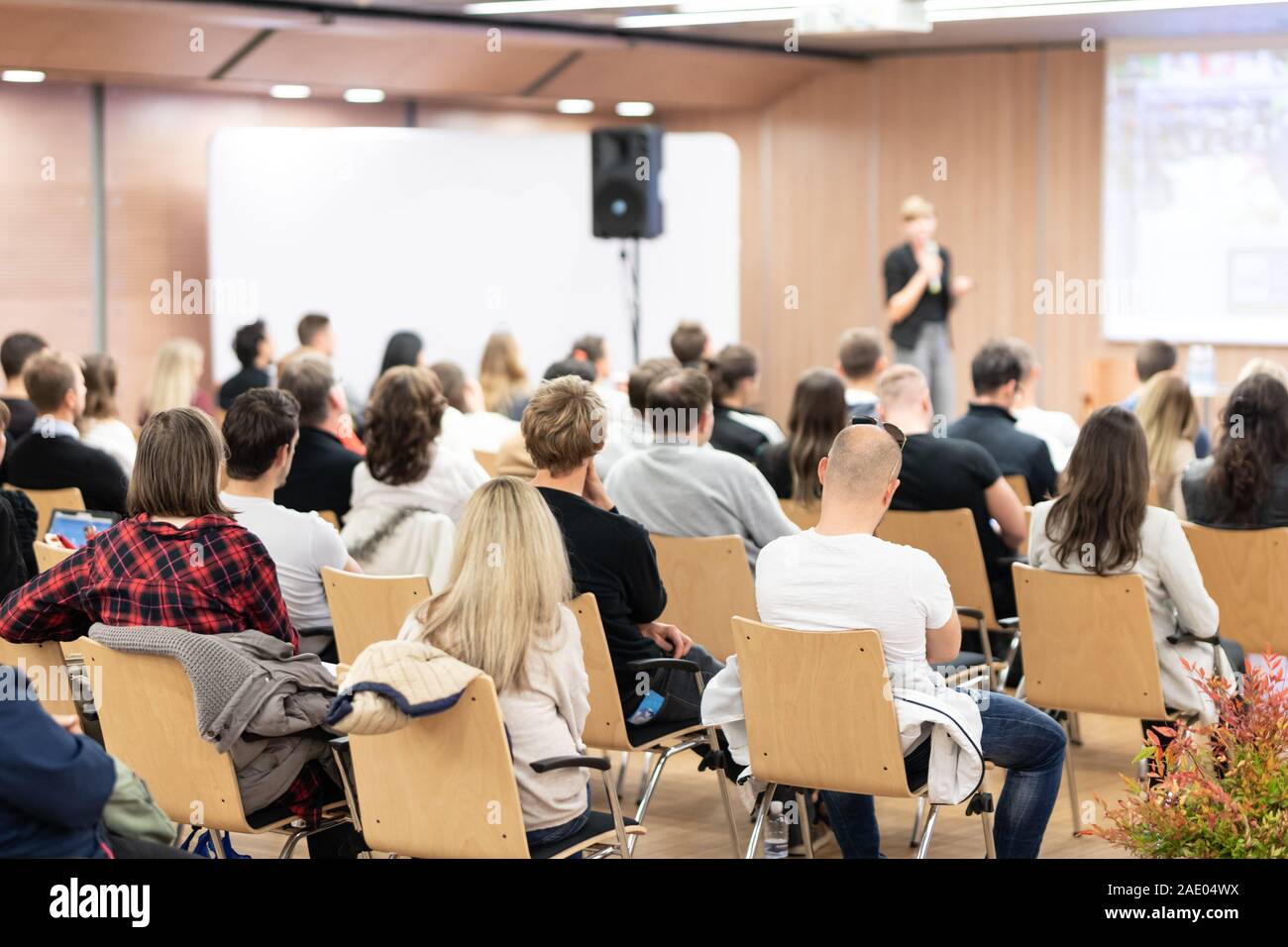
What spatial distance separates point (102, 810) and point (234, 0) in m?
6.95

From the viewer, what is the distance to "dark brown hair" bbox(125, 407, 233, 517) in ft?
11.0

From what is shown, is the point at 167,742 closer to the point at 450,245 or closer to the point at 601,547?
the point at 601,547

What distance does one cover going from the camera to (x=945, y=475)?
500 cm

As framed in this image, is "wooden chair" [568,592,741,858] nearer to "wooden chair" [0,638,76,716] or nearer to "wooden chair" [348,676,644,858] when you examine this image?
"wooden chair" [348,676,644,858]

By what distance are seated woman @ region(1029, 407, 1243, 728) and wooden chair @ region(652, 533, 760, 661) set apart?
0.87m

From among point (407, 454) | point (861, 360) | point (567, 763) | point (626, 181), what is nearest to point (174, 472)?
point (567, 763)

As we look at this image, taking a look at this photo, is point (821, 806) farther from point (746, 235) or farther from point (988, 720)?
point (746, 235)

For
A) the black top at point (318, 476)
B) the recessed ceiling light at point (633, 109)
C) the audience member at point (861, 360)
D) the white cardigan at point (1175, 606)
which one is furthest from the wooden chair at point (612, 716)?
the recessed ceiling light at point (633, 109)

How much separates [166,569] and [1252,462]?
3.24 metres

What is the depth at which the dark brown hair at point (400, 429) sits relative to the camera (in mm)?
4859

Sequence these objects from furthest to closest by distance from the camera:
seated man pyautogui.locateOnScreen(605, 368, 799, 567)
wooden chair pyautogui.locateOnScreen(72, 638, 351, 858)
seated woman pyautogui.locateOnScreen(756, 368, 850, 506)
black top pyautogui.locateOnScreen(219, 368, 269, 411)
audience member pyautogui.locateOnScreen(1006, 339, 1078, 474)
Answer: black top pyautogui.locateOnScreen(219, 368, 269, 411) → audience member pyautogui.locateOnScreen(1006, 339, 1078, 474) → seated woman pyautogui.locateOnScreen(756, 368, 850, 506) → seated man pyautogui.locateOnScreen(605, 368, 799, 567) → wooden chair pyautogui.locateOnScreen(72, 638, 351, 858)

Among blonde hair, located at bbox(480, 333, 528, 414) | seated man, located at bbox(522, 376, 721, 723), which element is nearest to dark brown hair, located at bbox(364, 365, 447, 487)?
seated man, located at bbox(522, 376, 721, 723)
